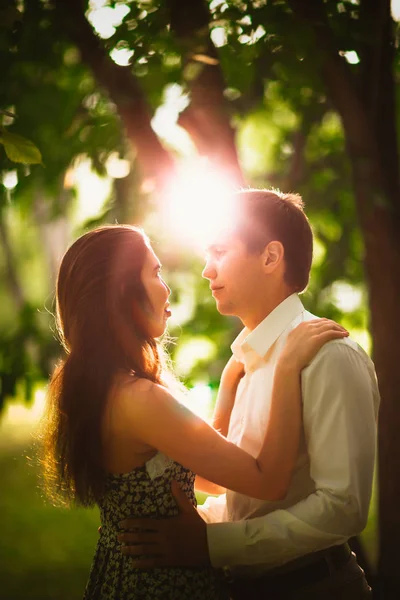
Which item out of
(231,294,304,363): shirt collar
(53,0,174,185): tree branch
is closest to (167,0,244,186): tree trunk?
(53,0,174,185): tree branch

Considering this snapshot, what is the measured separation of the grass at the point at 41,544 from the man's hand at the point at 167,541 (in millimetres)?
3892

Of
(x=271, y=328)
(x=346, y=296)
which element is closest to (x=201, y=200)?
(x=271, y=328)

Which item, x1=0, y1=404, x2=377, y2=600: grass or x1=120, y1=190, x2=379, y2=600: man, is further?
x1=0, y1=404, x2=377, y2=600: grass

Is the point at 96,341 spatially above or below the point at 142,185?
above

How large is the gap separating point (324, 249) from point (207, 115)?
10.2 ft

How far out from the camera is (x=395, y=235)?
379 centimetres

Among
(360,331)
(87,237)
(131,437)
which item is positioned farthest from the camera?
(360,331)

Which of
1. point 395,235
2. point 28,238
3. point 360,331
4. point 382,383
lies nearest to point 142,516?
point 382,383

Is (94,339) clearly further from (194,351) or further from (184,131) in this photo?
(194,351)

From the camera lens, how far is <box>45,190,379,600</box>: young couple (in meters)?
2.58

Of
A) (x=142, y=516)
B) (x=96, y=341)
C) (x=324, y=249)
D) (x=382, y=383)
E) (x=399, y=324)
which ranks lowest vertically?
(x=324, y=249)

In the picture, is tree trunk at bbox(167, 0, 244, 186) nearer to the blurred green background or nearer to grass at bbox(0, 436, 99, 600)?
the blurred green background

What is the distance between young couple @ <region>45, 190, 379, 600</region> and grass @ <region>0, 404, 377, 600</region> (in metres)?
3.84

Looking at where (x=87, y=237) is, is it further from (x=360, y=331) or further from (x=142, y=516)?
(x=360, y=331)
